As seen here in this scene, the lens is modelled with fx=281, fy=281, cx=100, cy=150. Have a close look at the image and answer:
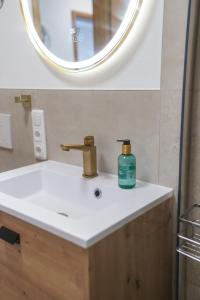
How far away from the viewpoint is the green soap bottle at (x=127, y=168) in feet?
3.09

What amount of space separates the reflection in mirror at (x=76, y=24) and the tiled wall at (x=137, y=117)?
0.16m

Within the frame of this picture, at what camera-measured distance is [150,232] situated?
0.86m

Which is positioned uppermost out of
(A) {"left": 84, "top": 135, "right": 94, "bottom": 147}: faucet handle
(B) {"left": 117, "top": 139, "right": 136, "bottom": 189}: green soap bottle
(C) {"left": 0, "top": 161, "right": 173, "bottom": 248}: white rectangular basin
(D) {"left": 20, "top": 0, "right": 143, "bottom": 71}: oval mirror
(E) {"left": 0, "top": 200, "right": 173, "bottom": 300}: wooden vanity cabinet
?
(D) {"left": 20, "top": 0, "right": 143, "bottom": 71}: oval mirror

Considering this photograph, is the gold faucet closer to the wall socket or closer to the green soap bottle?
the green soap bottle

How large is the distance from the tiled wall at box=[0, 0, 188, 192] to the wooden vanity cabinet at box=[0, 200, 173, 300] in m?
0.17

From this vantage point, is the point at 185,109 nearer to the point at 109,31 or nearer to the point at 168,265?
the point at 109,31

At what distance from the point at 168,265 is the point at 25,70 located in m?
1.03

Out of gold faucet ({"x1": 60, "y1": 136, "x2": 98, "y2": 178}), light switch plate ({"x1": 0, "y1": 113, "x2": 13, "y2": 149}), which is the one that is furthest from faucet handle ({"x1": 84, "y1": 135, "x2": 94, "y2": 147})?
light switch plate ({"x1": 0, "y1": 113, "x2": 13, "y2": 149})

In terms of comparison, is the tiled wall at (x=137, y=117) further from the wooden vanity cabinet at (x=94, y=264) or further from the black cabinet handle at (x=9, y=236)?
the black cabinet handle at (x=9, y=236)

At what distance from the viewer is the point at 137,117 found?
0.99 metres

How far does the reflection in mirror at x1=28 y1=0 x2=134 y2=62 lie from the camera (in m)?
0.99

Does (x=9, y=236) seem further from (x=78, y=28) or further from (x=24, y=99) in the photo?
(x=78, y=28)

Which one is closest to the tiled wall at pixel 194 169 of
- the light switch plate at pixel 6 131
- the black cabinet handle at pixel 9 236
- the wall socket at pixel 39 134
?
the black cabinet handle at pixel 9 236

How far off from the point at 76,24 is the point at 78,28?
0.02m
